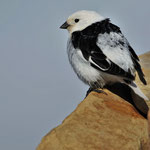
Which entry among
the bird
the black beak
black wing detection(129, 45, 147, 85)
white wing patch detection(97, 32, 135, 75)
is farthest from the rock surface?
the black beak

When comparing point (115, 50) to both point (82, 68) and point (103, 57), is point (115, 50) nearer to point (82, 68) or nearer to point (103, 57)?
point (103, 57)

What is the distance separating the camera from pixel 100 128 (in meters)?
4.92

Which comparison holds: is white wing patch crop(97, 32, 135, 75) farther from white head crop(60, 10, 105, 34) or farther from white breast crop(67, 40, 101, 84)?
white head crop(60, 10, 105, 34)

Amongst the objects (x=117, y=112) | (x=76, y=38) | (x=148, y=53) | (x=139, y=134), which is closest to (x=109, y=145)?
(x=139, y=134)

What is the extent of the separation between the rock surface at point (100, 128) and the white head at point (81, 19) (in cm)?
150

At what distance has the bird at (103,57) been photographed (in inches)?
232

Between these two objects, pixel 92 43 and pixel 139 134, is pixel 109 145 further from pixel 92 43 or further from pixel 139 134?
pixel 92 43

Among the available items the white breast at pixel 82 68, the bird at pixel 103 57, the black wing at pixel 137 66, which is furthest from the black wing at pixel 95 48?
the black wing at pixel 137 66

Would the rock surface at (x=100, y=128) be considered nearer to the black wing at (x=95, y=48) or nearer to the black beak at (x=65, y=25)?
the black wing at (x=95, y=48)

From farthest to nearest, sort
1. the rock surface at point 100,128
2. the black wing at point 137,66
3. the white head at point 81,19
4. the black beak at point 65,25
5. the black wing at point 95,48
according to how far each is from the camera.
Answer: the black beak at point 65,25 → the white head at point 81,19 → the black wing at point 137,66 → the black wing at point 95,48 → the rock surface at point 100,128

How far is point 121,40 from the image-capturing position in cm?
639

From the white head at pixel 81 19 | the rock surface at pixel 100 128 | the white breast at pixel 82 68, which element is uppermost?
the white head at pixel 81 19

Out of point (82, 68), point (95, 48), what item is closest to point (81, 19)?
point (95, 48)

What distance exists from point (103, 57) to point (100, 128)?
57.5 inches
